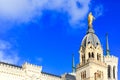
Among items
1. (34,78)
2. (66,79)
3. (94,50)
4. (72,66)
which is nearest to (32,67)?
(34,78)

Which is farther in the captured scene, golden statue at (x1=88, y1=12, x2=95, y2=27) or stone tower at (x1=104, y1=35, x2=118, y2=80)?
stone tower at (x1=104, y1=35, x2=118, y2=80)

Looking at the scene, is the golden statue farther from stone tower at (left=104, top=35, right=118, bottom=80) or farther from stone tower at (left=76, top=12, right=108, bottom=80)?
stone tower at (left=104, top=35, right=118, bottom=80)

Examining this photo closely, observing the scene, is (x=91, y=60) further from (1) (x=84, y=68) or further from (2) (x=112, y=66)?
(2) (x=112, y=66)

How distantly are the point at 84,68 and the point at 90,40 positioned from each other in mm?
8503

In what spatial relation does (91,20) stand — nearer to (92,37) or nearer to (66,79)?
(92,37)

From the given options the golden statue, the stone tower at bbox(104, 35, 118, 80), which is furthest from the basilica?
the stone tower at bbox(104, 35, 118, 80)

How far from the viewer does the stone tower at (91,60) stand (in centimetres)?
9844

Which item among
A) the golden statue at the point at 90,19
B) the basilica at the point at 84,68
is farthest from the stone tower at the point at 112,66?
the golden statue at the point at 90,19

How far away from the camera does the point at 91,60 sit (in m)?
99.2

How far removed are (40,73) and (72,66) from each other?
3295 centimetres

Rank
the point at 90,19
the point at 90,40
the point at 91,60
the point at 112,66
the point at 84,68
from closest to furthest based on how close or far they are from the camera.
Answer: the point at 91,60
the point at 84,68
the point at 90,40
the point at 90,19
the point at 112,66

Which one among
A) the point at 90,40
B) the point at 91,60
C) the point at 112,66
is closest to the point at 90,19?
the point at 90,40

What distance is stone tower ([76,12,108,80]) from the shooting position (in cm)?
9844

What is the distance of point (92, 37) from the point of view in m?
104
